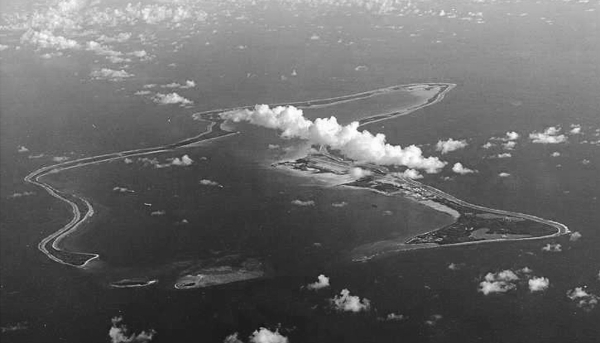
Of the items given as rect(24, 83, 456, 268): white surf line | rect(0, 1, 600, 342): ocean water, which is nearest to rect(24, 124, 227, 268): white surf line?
rect(24, 83, 456, 268): white surf line

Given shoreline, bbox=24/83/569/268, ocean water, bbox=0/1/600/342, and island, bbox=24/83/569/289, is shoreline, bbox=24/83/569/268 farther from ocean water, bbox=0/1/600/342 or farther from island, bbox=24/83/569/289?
ocean water, bbox=0/1/600/342

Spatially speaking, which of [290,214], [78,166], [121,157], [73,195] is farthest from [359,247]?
[78,166]

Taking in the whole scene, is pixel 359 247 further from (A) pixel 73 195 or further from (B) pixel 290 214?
(A) pixel 73 195

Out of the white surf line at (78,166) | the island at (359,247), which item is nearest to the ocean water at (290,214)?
the white surf line at (78,166)

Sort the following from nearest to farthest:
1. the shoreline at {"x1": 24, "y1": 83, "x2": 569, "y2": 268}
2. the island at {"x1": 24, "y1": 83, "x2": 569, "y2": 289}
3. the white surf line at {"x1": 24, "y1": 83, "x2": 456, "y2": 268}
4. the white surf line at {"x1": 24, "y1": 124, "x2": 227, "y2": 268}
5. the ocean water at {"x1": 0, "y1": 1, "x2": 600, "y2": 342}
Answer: the ocean water at {"x1": 0, "y1": 1, "x2": 600, "y2": 342} → the island at {"x1": 24, "y1": 83, "x2": 569, "y2": 289} → the shoreline at {"x1": 24, "y1": 83, "x2": 569, "y2": 268} → the white surf line at {"x1": 24, "y1": 124, "x2": 227, "y2": 268} → the white surf line at {"x1": 24, "y1": 83, "x2": 456, "y2": 268}

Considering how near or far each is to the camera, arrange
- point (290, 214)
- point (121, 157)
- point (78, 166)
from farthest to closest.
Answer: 1. point (121, 157)
2. point (78, 166)
3. point (290, 214)

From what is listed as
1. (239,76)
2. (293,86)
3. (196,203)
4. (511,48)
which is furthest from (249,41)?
(196,203)

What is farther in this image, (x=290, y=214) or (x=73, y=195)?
(x=73, y=195)

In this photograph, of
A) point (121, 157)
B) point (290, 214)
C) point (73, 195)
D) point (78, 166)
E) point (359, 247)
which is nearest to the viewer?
point (359, 247)
